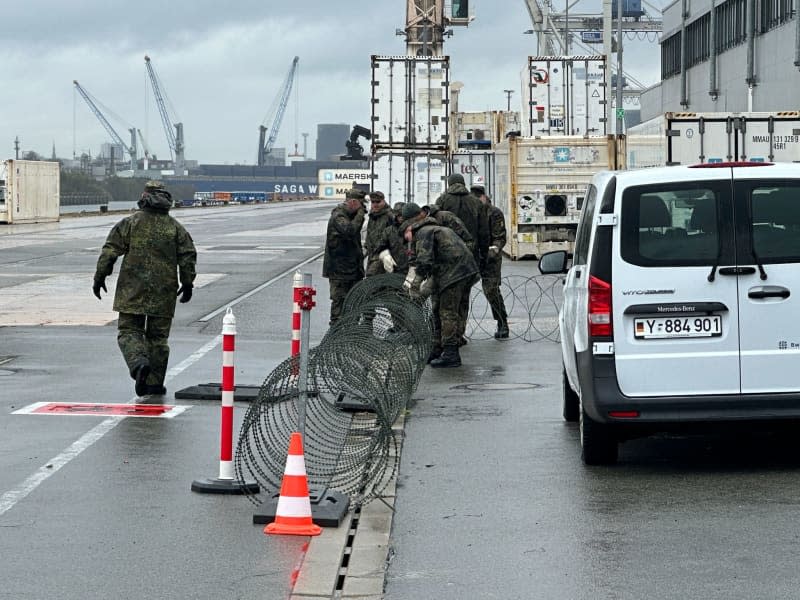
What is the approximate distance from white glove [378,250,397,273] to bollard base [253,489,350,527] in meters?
9.79

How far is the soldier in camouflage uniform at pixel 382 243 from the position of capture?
18.9 meters

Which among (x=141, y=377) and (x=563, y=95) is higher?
(x=563, y=95)

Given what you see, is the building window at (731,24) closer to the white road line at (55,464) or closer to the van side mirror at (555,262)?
the van side mirror at (555,262)

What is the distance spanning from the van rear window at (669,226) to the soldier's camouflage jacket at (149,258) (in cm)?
515

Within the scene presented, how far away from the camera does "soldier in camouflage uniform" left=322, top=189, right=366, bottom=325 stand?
19219 mm

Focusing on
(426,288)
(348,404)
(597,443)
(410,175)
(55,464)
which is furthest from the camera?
(410,175)

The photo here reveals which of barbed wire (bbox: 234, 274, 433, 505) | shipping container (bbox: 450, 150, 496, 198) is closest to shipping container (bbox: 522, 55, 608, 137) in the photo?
shipping container (bbox: 450, 150, 496, 198)

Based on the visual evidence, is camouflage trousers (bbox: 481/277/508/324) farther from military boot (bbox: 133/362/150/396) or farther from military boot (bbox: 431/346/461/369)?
military boot (bbox: 133/362/150/396)

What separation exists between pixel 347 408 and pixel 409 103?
1035 inches

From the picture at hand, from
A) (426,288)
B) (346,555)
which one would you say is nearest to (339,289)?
(426,288)

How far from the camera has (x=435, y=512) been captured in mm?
8820

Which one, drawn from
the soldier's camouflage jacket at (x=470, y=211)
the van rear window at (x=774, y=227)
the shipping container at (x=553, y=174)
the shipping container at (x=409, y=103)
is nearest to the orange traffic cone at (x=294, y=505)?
the van rear window at (x=774, y=227)

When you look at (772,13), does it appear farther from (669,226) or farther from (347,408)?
(669,226)

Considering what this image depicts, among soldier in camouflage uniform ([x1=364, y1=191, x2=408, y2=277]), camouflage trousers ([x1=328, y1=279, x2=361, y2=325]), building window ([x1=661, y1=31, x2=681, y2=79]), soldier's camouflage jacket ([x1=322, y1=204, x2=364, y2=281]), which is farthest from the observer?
building window ([x1=661, y1=31, x2=681, y2=79])
